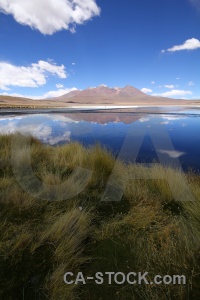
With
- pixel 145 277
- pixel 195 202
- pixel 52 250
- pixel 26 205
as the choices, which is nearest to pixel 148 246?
pixel 145 277

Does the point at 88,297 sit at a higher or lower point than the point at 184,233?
lower

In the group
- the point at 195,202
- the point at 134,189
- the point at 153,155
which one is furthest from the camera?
the point at 153,155

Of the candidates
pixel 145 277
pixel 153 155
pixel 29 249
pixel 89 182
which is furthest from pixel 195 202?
pixel 153 155

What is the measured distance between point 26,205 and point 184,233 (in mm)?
2338

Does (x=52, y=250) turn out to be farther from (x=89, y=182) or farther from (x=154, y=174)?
(x=154, y=174)

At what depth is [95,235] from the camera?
3.00 meters

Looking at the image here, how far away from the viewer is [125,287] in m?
2.26

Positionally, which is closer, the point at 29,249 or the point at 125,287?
the point at 125,287

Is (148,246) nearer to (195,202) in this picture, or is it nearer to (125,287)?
(125,287)

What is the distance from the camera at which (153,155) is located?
27.2 ft

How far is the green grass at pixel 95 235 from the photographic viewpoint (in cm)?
221

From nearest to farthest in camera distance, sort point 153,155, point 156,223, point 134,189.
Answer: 1. point 156,223
2. point 134,189
3. point 153,155

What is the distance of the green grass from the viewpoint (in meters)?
2.21

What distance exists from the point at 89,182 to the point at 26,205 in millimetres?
1483
